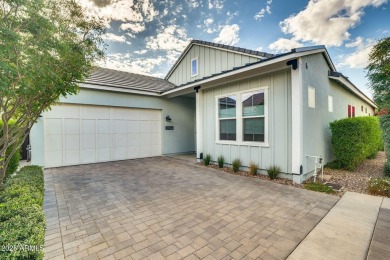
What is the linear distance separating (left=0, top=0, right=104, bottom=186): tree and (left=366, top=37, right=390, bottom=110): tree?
7.08m

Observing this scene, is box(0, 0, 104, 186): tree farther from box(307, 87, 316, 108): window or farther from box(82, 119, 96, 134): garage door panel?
box(307, 87, 316, 108): window

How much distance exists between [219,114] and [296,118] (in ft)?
9.72

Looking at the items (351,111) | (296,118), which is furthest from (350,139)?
(351,111)

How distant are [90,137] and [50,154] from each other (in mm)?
1521

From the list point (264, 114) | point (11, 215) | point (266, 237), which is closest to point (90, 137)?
point (11, 215)

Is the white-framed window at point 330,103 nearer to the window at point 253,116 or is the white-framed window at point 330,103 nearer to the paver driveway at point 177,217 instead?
the window at point 253,116

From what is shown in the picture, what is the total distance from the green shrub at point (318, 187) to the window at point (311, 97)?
7.70 feet

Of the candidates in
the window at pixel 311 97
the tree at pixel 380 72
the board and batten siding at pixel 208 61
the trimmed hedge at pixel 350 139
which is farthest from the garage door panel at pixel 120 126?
the tree at pixel 380 72

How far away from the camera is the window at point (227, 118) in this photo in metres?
6.71

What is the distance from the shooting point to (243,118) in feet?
21.0

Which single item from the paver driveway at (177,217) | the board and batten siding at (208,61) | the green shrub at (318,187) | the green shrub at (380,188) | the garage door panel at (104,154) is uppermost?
the board and batten siding at (208,61)

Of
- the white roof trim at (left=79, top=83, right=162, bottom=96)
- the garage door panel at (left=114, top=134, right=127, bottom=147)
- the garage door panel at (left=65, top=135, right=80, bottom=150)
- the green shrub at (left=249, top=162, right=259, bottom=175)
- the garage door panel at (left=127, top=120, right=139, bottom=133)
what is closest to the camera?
the green shrub at (left=249, top=162, right=259, bottom=175)

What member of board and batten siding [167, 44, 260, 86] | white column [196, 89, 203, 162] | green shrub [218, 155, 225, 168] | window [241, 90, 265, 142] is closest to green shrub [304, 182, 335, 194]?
window [241, 90, 265, 142]

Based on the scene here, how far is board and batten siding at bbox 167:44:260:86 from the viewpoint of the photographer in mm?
8203
